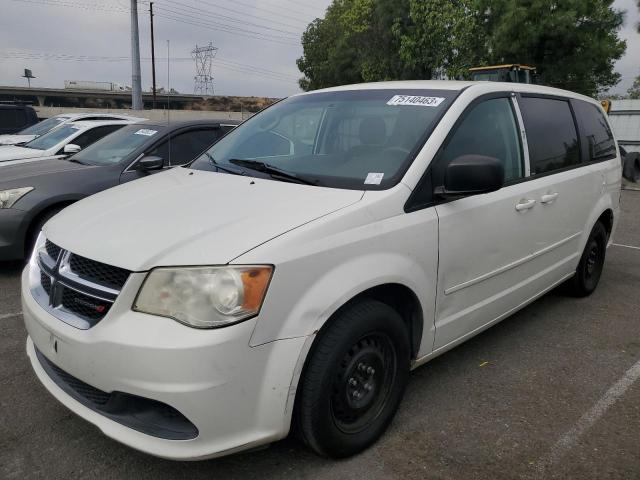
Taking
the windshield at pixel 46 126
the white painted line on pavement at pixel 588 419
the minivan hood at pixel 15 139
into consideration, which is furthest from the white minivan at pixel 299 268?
the windshield at pixel 46 126

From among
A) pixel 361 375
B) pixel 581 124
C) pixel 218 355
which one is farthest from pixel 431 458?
pixel 581 124

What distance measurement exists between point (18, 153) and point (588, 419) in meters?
8.16

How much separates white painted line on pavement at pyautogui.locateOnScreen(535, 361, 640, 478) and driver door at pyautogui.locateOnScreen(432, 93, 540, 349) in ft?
2.37

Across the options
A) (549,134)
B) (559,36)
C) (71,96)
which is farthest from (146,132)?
(71,96)

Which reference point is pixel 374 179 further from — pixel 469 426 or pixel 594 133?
pixel 594 133

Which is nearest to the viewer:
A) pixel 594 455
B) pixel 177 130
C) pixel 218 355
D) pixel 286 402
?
pixel 218 355

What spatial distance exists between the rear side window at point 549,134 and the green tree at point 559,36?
2195cm

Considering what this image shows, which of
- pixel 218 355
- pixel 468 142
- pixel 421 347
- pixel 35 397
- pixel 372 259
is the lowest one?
pixel 35 397

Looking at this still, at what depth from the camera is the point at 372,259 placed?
2.45 metres

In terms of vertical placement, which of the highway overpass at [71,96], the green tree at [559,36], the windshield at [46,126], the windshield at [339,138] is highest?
the green tree at [559,36]

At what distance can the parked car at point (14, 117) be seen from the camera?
13070 millimetres

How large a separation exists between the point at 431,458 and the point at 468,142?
5.45 ft

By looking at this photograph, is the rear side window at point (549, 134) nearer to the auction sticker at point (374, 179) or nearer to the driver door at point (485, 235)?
the driver door at point (485, 235)

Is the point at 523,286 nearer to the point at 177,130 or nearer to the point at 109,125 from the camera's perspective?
the point at 177,130
